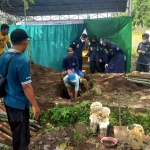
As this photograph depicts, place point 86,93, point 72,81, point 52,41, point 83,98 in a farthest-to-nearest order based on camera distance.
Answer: point 52,41 → point 72,81 → point 86,93 → point 83,98

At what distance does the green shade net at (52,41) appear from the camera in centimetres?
1015

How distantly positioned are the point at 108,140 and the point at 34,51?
763cm

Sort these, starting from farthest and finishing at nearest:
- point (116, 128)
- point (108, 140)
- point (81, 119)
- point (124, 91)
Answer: point (124, 91), point (81, 119), point (116, 128), point (108, 140)

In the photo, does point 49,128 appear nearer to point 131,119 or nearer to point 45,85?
point 131,119

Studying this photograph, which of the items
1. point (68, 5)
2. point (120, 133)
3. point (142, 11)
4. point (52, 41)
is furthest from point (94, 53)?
Result: point (142, 11)

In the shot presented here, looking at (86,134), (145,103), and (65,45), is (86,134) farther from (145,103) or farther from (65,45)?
(65,45)

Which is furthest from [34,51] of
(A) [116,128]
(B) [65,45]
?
(A) [116,128]

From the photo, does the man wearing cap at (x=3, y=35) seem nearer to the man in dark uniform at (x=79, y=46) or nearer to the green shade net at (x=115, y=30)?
the man in dark uniform at (x=79, y=46)

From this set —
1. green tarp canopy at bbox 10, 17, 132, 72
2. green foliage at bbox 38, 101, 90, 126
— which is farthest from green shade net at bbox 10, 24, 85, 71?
green foliage at bbox 38, 101, 90, 126

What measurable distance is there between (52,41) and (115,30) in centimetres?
306

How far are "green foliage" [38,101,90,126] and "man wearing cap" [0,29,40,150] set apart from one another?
1.73 meters

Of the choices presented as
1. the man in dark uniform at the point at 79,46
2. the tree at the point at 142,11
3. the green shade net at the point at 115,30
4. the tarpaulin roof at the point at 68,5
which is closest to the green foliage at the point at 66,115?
the man in dark uniform at the point at 79,46

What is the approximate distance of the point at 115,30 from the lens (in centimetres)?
951

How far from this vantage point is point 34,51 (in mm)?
10883
